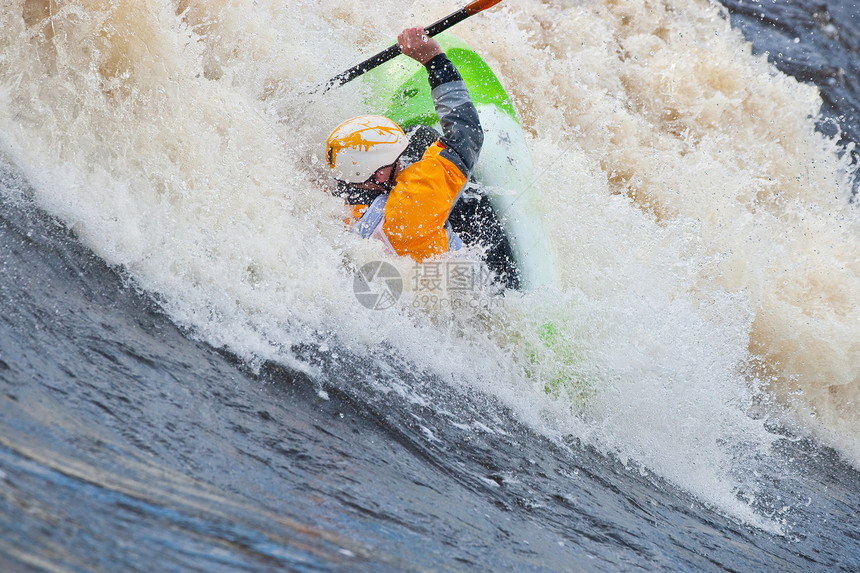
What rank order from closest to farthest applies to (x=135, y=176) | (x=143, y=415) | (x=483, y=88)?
(x=143, y=415)
(x=135, y=176)
(x=483, y=88)

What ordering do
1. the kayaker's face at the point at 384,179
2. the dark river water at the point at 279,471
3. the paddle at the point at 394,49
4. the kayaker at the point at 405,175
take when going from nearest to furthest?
the dark river water at the point at 279,471 → the kayaker at the point at 405,175 → the kayaker's face at the point at 384,179 → the paddle at the point at 394,49

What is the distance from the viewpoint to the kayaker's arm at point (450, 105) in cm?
350

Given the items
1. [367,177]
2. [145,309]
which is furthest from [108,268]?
[367,177]

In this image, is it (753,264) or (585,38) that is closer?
(753,264)

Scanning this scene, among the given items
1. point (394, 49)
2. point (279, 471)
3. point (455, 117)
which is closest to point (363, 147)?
point (455, 117)

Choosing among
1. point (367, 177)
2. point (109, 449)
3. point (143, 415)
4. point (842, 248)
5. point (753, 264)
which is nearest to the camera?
point (109, 449)

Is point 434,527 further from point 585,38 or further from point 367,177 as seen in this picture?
point 585,38

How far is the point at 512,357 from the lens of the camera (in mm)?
3695

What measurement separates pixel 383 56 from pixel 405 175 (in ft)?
3.57

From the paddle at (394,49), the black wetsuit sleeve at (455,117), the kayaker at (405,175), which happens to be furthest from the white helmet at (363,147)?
the paddle at (394,49)

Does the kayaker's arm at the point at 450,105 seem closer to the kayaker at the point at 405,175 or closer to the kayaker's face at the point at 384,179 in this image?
the kayaker at the point at 405,175

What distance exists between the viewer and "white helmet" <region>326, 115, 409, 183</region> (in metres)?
3.44

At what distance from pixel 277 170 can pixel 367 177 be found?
1.64 feet

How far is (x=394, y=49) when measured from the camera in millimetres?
4086
